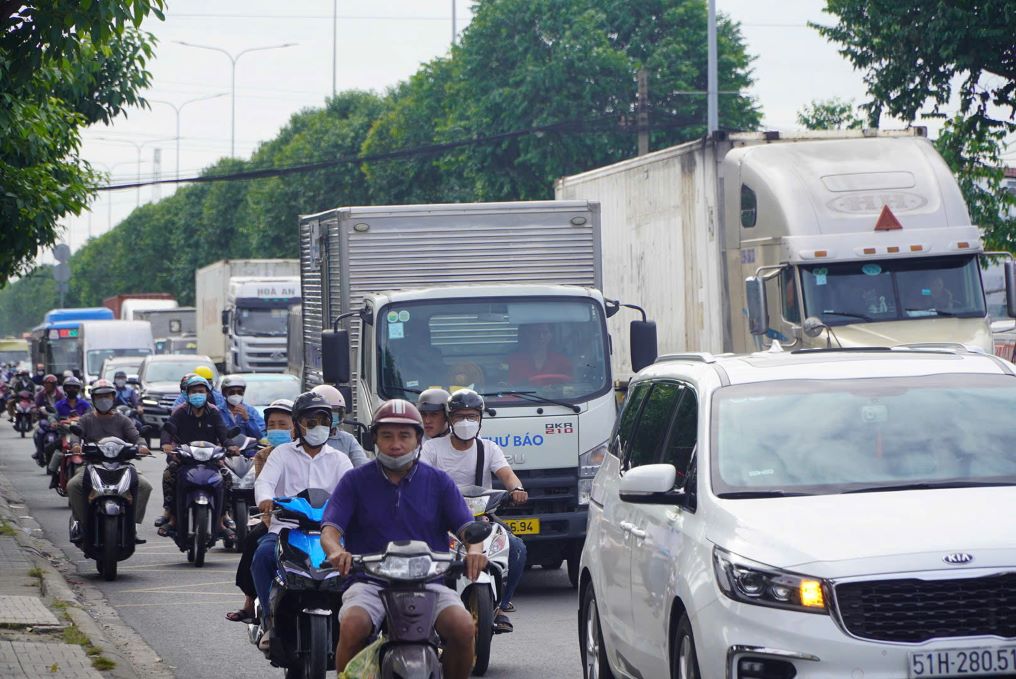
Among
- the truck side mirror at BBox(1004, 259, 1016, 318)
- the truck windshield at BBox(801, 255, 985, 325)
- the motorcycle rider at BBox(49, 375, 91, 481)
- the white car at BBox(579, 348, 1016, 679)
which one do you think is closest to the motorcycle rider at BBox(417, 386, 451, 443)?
the white car at BBox(579, 348, 1016, 679)

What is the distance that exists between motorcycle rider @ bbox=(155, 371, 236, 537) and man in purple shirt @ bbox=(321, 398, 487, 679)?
8412 mm

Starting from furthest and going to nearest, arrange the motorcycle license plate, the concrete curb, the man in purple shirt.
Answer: the motorcycle license plate
the concrete curb
the man in purple shirt

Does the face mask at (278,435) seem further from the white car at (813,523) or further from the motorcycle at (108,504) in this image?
the white car at (813,523)

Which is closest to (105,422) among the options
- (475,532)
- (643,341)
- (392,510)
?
(643,341)

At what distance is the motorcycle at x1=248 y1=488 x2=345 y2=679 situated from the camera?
26.0 ft

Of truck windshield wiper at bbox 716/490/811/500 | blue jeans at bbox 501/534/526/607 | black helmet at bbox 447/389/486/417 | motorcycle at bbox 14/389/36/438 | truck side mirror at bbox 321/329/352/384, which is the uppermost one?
truck side mirror at bbox 321/329/352/384

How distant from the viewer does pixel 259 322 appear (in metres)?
45.5

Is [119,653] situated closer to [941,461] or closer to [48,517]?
[941,461]

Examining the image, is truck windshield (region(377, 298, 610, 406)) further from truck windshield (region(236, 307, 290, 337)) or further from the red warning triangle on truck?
truck windshield (region(236, 307, 290, 337))

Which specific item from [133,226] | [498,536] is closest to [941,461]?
[498,536]

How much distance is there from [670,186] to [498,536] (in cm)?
1145

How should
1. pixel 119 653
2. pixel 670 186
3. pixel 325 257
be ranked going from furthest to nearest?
pixel 670 186 → pixel 325 257 → pixel 119 653

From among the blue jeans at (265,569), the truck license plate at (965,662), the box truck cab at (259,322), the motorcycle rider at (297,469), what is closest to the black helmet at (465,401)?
the motorcycle rider at (297,469)

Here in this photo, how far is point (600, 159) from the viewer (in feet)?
157
